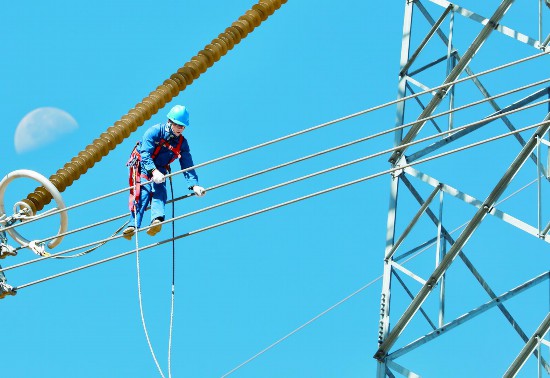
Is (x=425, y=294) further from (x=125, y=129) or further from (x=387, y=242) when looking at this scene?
(x=125, y=129)

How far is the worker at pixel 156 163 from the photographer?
18.0 m

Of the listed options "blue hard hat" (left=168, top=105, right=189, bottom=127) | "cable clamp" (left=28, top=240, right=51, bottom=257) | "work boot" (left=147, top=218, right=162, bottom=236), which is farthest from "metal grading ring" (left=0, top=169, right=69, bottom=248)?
"blue hard hat" (left=168, top=105, right=189, bottom=127)

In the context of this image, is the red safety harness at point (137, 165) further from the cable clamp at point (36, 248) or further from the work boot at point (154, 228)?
the cable clamp at point (36, 248)

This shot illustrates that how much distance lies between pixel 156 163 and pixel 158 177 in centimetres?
80

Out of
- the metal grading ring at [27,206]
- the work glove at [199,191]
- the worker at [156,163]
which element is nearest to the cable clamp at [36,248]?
the metal grading ring at [27,206]

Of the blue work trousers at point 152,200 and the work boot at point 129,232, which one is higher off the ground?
the blue work trousers at point 152,200

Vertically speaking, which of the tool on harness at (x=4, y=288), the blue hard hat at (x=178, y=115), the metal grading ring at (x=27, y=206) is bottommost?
the tool on harness at (x=4, y=288)

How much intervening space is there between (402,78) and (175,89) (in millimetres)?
3312

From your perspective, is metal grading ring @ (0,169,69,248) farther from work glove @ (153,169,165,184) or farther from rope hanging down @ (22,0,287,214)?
work glove @ (153,169,165,184)

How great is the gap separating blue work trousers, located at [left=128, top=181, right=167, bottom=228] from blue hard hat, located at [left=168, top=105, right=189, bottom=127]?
2.37 ft

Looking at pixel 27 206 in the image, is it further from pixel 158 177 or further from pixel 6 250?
pixel 158 177

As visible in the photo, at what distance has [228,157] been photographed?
16234 millimetres

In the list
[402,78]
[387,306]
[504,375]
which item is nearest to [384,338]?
[387,306]

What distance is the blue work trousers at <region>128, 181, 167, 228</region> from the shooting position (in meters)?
18.1
